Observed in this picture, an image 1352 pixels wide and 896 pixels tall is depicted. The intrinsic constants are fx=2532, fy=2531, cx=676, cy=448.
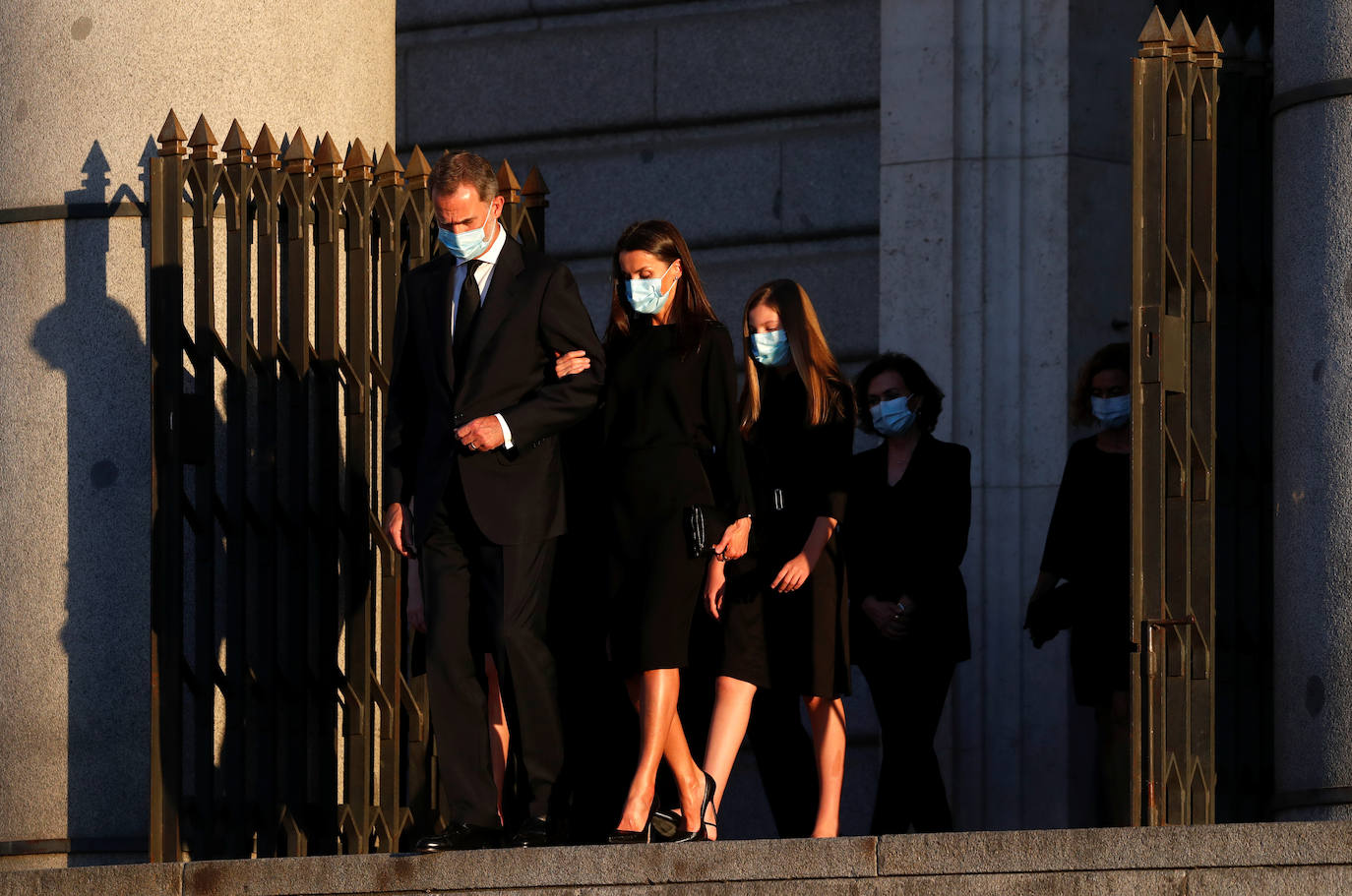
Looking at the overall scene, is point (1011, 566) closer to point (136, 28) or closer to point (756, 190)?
point (756, 190)

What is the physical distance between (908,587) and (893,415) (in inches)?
22.1

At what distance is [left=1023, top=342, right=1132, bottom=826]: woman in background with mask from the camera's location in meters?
8.13

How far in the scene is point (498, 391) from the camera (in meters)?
7.26

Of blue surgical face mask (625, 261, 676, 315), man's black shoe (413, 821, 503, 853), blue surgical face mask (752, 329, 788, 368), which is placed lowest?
man's black shoe (413, 821, 503, 853)

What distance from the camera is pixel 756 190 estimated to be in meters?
10.9

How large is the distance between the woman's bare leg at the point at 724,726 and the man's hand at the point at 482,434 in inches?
40.4

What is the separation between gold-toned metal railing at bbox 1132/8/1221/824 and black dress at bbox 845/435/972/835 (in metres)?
1.18

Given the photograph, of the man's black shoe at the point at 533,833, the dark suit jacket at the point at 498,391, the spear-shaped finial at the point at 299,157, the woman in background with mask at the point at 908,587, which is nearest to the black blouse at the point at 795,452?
the woman in background with mask at the point at 908,587

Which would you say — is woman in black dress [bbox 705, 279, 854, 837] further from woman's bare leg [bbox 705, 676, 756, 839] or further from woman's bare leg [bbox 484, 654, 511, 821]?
woman's bare leg [bbox 484, 654, 511, 821]

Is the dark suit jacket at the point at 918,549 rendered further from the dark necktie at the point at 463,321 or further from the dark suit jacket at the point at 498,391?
the dark necktie at the point at 463,321

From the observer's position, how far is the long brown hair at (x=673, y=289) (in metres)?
7.34

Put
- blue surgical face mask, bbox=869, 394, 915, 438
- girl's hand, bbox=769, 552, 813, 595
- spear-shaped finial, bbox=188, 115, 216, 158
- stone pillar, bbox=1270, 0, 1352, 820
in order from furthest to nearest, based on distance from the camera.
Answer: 1. spear-shaped finial, bbox=188, 115, 216, 158
2. blue surgical face mask, bbox=869, 394, 915, 438
3. girl's hand, bbox=769, 552, 813, 595
4. stone pillar, bbox=1270, 0, 1352, 820

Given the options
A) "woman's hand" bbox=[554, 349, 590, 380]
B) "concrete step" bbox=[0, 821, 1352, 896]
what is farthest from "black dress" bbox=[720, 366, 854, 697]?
"concrete step" bbox=[0, 821, 1352, 896]

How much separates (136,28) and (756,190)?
3.04 metres
